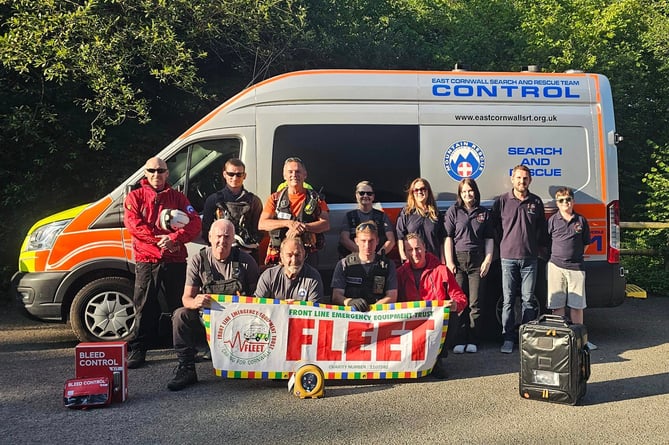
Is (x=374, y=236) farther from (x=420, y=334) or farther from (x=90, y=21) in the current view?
(x=90, y=21)

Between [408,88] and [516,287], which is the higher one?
[408,88]

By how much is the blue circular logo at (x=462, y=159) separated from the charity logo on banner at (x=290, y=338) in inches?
81.1

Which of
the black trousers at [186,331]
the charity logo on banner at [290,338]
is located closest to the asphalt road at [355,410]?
the charity logo on banner at [290,338]

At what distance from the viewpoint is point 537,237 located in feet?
21.4

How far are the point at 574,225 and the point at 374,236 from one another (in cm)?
220

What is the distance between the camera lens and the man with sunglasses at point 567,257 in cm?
638

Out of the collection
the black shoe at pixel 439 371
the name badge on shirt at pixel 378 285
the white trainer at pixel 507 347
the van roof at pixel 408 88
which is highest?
the van roof at pixel 408 88

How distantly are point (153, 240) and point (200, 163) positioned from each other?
1.13m

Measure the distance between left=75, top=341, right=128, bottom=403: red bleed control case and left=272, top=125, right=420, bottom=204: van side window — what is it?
2398 millimetres

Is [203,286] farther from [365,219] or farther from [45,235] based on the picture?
[45,235]

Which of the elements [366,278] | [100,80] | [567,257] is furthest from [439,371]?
[100,80]

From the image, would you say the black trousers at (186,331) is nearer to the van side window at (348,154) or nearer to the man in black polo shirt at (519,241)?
the van side window at (348,154)

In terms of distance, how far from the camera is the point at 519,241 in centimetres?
640

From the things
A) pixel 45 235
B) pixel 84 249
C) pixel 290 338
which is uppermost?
pixel 45 235
